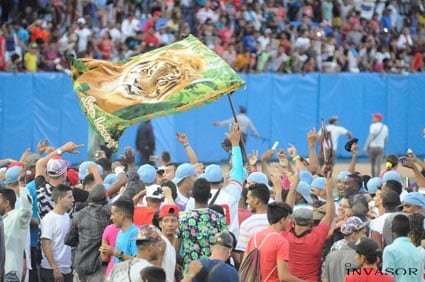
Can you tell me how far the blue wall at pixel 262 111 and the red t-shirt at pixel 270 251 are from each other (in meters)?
18.3

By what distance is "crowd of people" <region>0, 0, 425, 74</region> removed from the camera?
106 feet

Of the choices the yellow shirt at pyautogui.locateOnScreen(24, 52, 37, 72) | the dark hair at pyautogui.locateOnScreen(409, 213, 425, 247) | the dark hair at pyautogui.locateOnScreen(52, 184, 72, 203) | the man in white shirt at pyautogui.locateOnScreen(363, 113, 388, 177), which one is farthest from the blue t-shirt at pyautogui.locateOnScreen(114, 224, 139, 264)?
the man in white shirt at pyautogui.locateOnScreen(363, 113, 388, 177)

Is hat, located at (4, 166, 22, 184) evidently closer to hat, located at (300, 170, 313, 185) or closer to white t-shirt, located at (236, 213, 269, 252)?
white t-shirt, located at (236, 213, 269, 252)

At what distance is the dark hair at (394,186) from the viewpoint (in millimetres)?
14648

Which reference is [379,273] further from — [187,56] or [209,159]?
[209,159]

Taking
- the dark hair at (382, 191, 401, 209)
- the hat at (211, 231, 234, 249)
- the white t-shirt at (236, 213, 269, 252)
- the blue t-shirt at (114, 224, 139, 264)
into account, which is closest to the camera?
the hat at (211, 231, 234, 249)

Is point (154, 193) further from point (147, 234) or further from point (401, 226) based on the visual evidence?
point (401, 226)

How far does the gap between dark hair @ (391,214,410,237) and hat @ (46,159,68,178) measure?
4.15 meters

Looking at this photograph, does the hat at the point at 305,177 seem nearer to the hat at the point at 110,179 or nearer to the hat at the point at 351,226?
the hat at the point at 110,179

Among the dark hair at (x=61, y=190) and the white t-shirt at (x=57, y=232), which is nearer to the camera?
the dark hair at (x=61, y=190)

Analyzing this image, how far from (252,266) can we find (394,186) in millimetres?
2801

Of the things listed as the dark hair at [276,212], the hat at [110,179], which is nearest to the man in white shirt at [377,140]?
the hat at [110,179]

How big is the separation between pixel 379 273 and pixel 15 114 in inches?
776

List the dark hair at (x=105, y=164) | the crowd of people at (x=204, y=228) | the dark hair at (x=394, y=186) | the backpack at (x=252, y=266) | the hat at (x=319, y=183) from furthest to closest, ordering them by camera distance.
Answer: the dark hair at (x=105, y=164) < the hat at (x=319, y=183) < the dark hair at (x=394, y=186) < the backpack at (x=252, y=266) < the crowd of people at (x=204, y=228)
